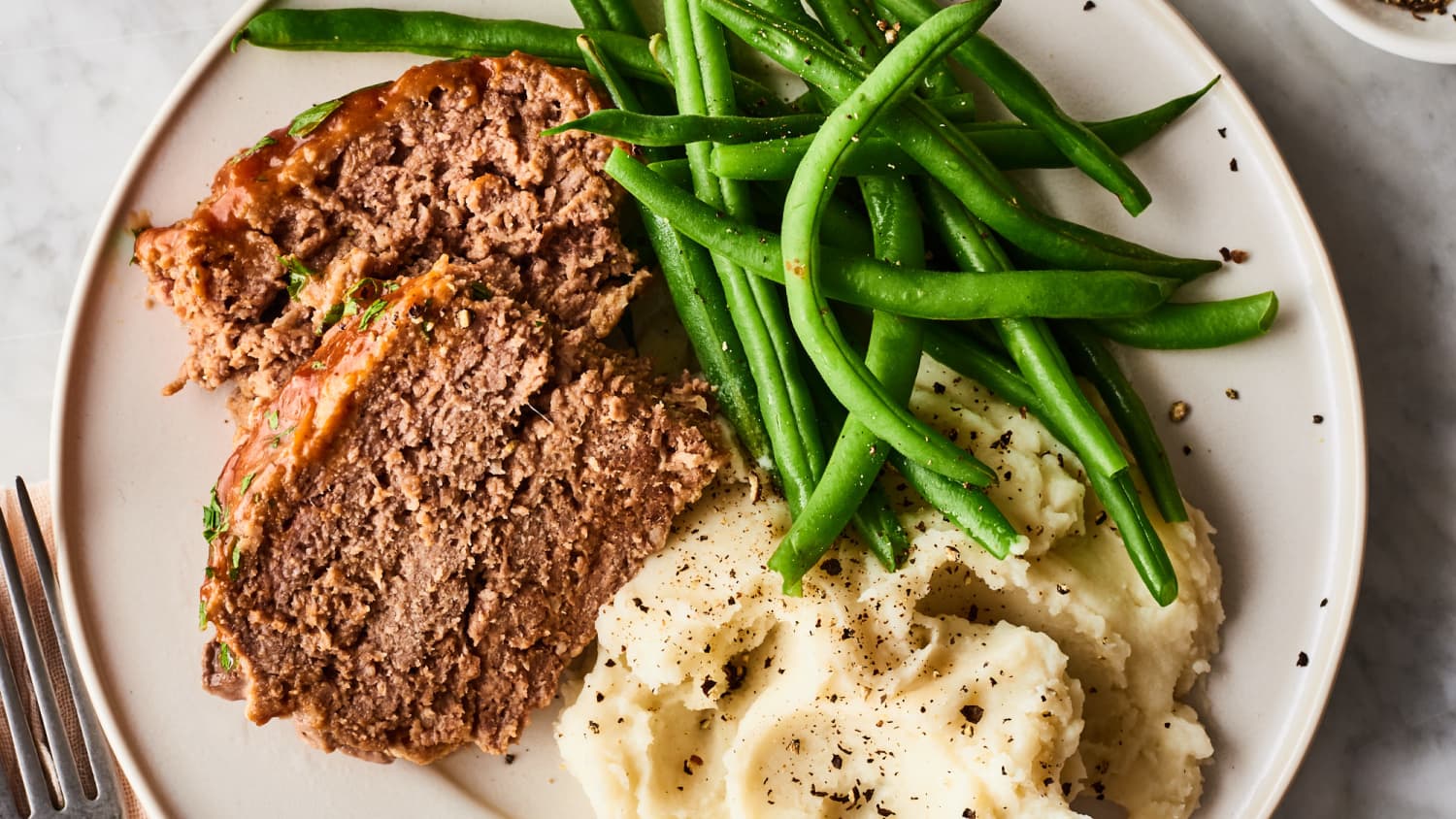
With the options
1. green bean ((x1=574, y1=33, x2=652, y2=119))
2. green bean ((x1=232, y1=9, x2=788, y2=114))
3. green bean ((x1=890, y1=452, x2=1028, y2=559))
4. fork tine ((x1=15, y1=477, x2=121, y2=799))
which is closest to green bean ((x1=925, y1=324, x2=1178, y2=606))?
green bean ((x1=890, y1=452, x2=1028, y2=559))

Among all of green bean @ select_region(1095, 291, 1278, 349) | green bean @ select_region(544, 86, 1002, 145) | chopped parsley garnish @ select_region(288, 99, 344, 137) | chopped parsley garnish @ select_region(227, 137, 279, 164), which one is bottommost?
green bean @ select_region(1095, 291, 1278, 349)

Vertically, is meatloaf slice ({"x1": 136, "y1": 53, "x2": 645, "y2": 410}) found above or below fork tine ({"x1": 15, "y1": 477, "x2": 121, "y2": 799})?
above

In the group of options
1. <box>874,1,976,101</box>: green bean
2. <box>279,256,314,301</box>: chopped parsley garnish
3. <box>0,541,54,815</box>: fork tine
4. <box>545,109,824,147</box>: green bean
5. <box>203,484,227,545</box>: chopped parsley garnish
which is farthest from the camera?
<box>0,541,54,815</box>: fork tine

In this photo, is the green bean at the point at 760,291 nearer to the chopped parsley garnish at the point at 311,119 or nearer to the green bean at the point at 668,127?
the green bean at the point at 668,127

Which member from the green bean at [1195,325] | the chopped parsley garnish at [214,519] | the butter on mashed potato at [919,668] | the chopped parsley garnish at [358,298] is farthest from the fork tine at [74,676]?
the green bean at [1195,325]

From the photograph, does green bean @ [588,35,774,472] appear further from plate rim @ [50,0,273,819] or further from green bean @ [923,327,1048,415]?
plate rim @ [50,0,273,819]

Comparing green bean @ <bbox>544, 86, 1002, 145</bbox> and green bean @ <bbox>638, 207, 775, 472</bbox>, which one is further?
green bean @ <bbox>638, 207, 775, 472</bbox>

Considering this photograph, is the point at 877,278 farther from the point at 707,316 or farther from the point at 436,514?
the point at 436,514

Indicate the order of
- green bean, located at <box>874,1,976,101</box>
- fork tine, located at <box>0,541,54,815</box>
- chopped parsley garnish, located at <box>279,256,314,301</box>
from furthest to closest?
fork tine, located at <box>0,541,54,815</box> → green bean, located at <box>874,1,976,101</box> → chopped parsley garnish, located at <box>279,256,314,301</box>
